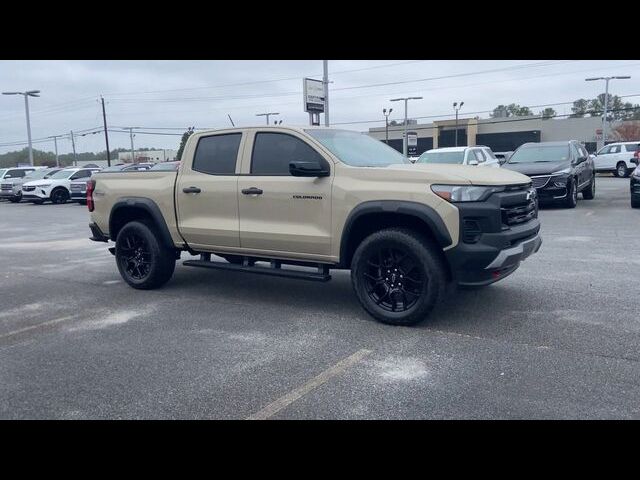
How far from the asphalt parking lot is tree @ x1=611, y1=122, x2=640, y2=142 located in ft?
208

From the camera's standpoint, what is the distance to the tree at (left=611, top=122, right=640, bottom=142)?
6341 centimetres

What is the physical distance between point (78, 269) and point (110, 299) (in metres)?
2.50

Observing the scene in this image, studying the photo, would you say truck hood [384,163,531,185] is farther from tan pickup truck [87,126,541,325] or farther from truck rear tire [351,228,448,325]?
truck rear tire [351,228,448,325]

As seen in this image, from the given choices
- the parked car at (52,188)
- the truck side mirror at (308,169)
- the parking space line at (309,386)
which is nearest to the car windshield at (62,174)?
the parked car at (52,188)

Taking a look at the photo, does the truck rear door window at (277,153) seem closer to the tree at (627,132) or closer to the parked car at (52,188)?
the parked car at (52,188)

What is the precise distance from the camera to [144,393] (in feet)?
13.8

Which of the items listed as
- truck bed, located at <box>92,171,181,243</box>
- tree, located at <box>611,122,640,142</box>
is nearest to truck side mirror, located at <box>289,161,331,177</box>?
truck bed, located at <box>92,171,181,243</box>

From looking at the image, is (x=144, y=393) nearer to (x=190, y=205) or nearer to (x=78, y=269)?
(x=190, y=205)

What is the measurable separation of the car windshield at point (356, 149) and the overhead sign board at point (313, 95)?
15527 millimetres

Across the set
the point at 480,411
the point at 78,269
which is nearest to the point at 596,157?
the point at 78,269

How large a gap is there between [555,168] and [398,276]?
34.4 feet

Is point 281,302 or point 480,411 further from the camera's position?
point 281,302

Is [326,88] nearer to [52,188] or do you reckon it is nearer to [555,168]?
[555,168]
